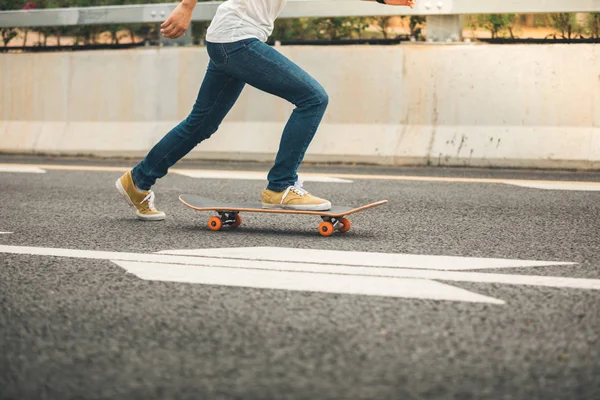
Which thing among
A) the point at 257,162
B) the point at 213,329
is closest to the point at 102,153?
the point at 257,162

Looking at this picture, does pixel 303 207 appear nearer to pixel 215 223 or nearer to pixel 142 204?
pixel 215 223

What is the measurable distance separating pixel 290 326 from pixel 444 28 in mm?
7600

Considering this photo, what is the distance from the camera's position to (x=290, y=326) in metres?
3.75

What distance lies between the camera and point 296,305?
4.07 metres

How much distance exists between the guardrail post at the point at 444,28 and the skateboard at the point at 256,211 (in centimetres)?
476

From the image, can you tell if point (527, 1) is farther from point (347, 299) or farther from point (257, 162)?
point (347, 299)

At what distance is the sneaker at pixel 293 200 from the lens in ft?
20.9

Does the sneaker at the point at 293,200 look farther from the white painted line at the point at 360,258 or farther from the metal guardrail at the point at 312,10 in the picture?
the metal guardrail at the point at 312,10

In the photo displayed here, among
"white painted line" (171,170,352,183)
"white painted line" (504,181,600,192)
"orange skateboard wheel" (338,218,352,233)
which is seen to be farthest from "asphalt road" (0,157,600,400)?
"white painted line" (171,170,352,183)

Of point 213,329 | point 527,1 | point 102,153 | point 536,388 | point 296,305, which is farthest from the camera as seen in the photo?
point 102,153

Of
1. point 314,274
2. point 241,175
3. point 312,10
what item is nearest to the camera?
point 314,274

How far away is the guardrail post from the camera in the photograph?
35.6 ft

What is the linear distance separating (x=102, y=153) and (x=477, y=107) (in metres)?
4.18

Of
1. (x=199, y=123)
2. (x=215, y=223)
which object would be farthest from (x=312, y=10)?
(x=215, y=223)
